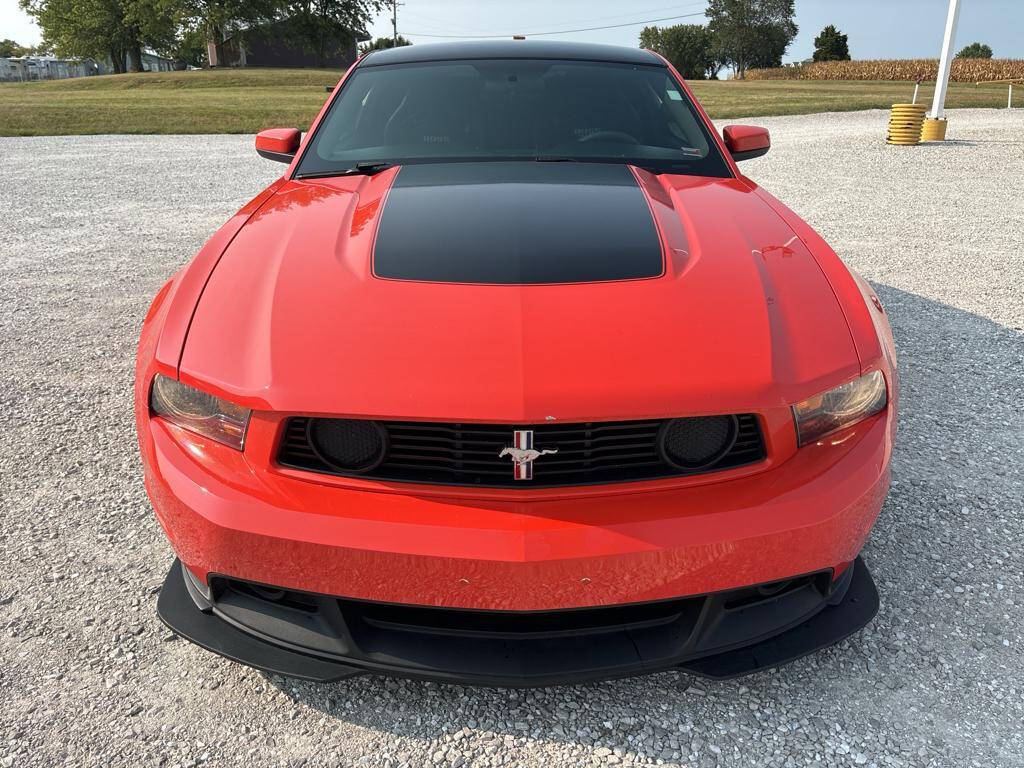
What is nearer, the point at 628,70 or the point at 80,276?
the point at 628,70

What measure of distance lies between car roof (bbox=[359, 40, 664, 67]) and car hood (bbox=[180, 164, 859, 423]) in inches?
49.2

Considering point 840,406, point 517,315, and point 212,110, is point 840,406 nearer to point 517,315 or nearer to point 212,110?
point 517,315

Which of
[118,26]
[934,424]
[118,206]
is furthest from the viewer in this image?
[118,26]

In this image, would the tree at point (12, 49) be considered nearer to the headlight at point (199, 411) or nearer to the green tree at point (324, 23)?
the green tree at point (324, 23)

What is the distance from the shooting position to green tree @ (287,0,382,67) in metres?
50.2

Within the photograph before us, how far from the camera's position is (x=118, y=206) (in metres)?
8.12

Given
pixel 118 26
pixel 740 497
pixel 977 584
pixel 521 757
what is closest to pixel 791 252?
pixel 740 497

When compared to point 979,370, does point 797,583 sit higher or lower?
higher

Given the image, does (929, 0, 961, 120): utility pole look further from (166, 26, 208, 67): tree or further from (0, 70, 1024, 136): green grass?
(166, 26, 208, 67): tree

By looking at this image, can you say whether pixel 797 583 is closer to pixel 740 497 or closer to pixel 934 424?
pixel 740 497

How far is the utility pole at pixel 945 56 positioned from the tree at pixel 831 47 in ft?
231

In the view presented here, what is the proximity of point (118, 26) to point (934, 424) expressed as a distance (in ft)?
209

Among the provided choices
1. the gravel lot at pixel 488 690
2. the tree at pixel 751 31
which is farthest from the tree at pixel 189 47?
the gravel lot at pixel 488 690

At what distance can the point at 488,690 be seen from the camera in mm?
1843
